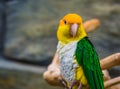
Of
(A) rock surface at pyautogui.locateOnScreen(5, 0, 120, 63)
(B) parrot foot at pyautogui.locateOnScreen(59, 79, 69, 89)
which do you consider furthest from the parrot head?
(A) rock surface at pyautogui.locateOnScreen(5, 0, 120, 63)

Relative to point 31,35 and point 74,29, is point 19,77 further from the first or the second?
point 74,29

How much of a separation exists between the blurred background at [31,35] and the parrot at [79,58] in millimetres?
966

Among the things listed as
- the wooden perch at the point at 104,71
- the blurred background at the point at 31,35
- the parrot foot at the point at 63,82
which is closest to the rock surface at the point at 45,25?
the blurred background at the point at 31,35

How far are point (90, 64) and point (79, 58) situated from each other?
27 mm

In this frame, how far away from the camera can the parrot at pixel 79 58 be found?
2.82 feet

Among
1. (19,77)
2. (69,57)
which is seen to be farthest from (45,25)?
(69,57)

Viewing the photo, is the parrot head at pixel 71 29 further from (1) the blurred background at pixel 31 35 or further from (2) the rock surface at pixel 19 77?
(2) the rock surface at pixel 19 77

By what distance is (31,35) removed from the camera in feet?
6.46

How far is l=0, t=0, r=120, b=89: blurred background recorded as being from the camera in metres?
1.90

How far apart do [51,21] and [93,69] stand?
109 cm

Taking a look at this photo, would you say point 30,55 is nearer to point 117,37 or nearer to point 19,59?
point 19,59

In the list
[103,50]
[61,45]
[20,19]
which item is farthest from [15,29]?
[61,45]

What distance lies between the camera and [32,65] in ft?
6.48

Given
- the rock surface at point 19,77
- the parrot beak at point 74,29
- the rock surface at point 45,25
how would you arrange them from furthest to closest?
the rock surface at point 19,77
the rock surface at point 45,25
the parrot beak at point 74,29
